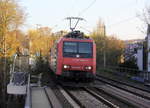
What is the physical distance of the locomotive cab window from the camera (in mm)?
17109

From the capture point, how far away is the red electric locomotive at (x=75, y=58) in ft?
55.0

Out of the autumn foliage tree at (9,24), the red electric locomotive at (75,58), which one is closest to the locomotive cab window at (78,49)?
the red electric locomotive at (75,58)

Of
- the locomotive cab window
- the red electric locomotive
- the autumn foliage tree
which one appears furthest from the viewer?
the autumn foliage tree

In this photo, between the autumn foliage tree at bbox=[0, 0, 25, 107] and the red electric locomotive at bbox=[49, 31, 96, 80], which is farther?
the autumn foliage tree at bbox=[0, 0, 25, 107]

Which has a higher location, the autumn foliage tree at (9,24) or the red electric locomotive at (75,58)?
the autumn foliage tree at (9,24)

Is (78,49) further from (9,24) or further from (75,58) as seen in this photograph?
(9,24)

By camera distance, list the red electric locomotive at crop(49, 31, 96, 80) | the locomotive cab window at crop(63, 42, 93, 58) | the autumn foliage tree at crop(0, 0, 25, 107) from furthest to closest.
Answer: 1. the autumn foliage tree at crop(0, 0, 25, 107)
2. the locomotive cab window at crop(63, 42, 93, 58)
3. the red electric locomotive at crop(49, 31, 96, 80)

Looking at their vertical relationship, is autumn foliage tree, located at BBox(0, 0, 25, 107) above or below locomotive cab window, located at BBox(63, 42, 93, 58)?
above

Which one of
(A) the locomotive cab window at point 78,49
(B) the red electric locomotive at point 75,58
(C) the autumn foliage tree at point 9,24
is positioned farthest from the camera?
(C) the autumn foliage tree at point 9,24

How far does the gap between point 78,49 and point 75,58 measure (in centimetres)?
61

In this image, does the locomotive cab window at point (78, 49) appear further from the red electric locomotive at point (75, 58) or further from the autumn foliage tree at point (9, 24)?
the autumn foliage tree at point (9, 24)

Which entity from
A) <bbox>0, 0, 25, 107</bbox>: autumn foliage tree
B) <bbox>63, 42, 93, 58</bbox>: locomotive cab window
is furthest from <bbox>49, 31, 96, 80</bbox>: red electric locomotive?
<bbox>0, 0, 25, 107</bbox>: autumn foliage tree

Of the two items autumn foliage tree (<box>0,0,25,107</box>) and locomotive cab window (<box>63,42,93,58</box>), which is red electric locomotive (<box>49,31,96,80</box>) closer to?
locomotive cab window (<box>63,42,93,58</box>)

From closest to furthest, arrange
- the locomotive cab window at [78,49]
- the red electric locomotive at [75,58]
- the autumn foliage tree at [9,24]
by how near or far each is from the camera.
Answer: the red electric locomotive at [75,58], the locomotive cab window at [78,49], the autumn foliage tree at [9,24]
